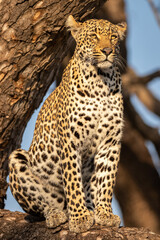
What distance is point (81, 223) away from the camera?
5828 millimetres

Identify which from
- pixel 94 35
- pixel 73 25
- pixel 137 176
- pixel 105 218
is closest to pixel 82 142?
pixel 105 218

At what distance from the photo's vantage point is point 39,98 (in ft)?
23.9

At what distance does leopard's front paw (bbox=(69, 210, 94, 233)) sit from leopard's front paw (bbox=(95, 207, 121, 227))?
0.12 m

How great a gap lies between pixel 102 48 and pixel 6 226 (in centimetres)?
255

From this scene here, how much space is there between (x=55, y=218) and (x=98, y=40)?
2.22 meters

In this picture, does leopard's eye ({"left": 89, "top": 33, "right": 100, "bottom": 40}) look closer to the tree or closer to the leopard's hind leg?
the tree

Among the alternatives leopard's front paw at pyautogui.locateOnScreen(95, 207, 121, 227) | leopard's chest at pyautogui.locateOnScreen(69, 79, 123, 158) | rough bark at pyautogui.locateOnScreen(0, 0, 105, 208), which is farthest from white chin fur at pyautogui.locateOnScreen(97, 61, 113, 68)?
leopard's front paw at pyautogui.locateOnScreen(95, 207, 121, 227)

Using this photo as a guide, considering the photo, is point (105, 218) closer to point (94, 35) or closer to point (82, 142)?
point (82, 142)

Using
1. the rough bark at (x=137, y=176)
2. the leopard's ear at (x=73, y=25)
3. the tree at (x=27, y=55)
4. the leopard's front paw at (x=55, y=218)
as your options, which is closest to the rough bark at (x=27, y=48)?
the tree at (x=27, y=55)

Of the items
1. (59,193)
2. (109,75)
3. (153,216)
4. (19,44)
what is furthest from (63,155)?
(153,216)

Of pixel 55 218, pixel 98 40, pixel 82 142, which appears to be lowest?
pixel 55 218

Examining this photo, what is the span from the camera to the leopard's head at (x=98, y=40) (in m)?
5.79

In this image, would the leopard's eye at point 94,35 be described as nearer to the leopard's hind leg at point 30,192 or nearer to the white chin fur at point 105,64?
the white chin fur at point 105,64

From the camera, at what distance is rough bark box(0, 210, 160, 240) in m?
5.80
